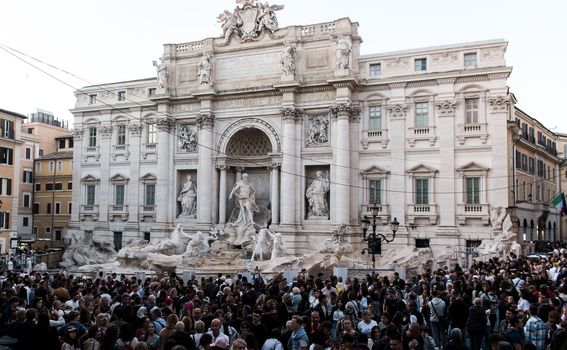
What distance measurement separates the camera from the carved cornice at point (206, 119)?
3841cm

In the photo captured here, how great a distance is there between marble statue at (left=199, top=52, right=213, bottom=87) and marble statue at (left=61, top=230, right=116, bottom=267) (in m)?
13.5

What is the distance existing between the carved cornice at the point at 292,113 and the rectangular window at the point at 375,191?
20.0 feet

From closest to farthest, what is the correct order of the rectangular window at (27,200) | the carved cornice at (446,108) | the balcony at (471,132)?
the balcony at (471,132) → the carved cornice at (446,108) → the rectangular window at (27,200)

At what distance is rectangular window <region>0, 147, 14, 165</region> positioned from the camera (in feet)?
143

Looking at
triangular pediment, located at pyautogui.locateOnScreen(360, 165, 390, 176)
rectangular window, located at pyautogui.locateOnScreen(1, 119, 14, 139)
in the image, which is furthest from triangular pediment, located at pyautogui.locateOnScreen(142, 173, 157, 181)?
triangular pediment, located at pyautogui.locateOnScreen(360, 165, 390, 176)

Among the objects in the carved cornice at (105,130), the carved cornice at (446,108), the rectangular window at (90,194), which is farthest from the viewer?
the rectangular window at (90,194)

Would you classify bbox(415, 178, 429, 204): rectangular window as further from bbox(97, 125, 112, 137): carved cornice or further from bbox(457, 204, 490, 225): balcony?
bbox(97, 125, 112, 137): carved cornice

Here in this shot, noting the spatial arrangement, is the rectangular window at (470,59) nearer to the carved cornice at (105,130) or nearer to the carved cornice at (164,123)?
the carved cornice at (164,123)

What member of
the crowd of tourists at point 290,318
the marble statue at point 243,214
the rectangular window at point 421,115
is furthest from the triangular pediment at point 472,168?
the crowd of tourists at point 290,318

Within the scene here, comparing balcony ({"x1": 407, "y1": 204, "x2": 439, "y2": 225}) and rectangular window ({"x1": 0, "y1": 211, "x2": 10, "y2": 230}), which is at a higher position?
balcony ({"x1": 407, "y1": 204, "x2": 439, "y2": 225})

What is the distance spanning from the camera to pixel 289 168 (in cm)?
3581

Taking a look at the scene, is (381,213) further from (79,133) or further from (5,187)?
(5,187)

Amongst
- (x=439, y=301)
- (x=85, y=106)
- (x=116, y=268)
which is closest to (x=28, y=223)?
(x=85, y=106)

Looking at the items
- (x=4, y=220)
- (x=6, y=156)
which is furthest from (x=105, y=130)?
(x=4, y=220)
